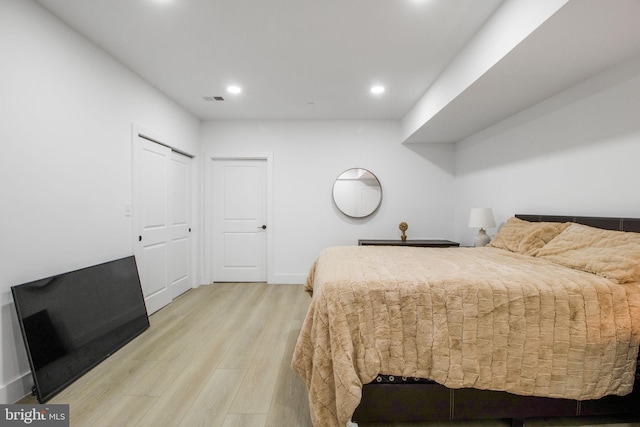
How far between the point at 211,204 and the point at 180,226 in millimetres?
686

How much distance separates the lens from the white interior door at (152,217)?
307 centimetres

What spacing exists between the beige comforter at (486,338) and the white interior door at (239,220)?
10.9 feet

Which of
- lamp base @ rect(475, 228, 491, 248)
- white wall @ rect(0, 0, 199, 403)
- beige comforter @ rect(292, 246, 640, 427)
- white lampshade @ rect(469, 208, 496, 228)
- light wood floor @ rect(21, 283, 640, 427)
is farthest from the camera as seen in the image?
lamp base @ rect(475, 228, 491, 248)

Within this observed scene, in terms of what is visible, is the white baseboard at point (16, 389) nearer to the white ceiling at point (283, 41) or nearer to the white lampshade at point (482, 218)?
the white ceiling at point (283, 41)

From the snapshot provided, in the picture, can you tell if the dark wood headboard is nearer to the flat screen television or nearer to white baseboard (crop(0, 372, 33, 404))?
the flat screen television

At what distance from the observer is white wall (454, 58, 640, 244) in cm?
200

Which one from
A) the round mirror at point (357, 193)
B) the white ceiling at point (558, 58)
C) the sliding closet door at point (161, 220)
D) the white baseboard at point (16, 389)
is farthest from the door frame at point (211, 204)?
the white baseboard at point (16, 389)

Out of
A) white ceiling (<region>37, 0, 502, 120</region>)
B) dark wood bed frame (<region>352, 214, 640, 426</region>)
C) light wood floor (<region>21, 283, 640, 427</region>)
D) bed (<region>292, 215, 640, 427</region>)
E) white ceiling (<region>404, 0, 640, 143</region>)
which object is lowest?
light wood floor (<region>21, 283, 640, 427</region>)

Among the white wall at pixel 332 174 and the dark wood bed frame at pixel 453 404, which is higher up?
the white wall at pixel 332 174

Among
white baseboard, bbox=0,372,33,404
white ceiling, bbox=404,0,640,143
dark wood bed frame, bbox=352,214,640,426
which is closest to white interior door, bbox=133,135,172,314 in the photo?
white baseboard, bbox=0,372,33,404

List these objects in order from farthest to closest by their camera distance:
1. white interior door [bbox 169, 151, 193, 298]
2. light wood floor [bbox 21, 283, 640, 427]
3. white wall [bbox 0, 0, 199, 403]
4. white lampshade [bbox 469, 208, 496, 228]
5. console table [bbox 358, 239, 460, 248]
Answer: console table [bbox 358, 239, 460, 248] → white interior door [bbox 169, 151, 193, 298] → white lampshade [bbox 469, 208, 496, 228] → white wall [bbox 0, 0, 199, 403] → light wood floor [bbox 21, 283, 640, 427]

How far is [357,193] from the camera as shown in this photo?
4.57 m

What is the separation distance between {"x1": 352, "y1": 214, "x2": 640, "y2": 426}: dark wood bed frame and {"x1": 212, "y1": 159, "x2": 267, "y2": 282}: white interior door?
3.34 meters

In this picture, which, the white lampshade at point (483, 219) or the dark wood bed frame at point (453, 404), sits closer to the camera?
the dark wood bed frame at point (453, 404)
